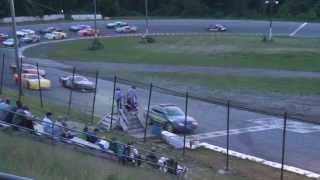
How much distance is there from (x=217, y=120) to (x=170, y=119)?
13.9 feet

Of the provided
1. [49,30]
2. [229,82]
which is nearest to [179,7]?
[49,30]

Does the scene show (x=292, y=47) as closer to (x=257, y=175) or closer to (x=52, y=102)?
(x=52, y=102)

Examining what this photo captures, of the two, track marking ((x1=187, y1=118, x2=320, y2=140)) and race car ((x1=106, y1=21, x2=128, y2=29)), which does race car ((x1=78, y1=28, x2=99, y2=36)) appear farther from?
track marking ((x1=187, y1=118, x2=320, y2=140))

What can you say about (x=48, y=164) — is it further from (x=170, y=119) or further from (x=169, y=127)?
(x=170, y=119)

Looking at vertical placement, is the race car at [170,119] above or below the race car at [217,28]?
above

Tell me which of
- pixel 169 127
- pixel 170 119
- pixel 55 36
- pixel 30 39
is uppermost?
pixel 170 119

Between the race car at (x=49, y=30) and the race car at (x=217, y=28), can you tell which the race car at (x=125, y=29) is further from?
the race car at (x=217, y=28)

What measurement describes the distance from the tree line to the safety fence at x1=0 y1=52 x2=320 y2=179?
7928 centimetres

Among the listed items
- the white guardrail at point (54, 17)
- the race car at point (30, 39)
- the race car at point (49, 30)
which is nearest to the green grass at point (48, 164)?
the race car at point (30, 39)

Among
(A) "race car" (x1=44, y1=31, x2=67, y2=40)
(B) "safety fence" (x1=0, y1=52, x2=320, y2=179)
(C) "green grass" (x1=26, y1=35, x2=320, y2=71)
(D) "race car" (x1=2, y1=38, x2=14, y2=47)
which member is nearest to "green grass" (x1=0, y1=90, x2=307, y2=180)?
(B) "safety fence" (x1=0, y1=52, x2=320, y2=179)

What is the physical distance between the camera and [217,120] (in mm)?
35750

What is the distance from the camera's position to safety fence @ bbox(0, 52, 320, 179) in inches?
1104

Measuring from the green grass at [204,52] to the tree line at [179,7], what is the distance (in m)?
30.6

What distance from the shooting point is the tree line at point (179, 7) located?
12569 centimetres
